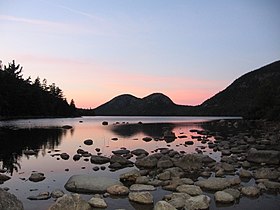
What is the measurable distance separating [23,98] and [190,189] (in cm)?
8858

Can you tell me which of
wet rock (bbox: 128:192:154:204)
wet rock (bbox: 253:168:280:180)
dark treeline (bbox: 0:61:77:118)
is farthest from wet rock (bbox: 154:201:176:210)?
dark treeline (bbox: 0:61:77:118)

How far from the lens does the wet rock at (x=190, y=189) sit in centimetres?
1255

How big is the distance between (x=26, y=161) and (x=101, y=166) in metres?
5.59

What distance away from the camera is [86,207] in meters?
10.5

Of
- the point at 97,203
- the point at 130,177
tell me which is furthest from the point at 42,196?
the point at 130,177

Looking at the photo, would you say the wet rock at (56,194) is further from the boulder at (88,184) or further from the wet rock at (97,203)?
the wet rock at (97,203)

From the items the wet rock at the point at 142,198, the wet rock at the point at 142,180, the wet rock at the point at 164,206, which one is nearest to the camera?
the wet rock at the point at 164,206

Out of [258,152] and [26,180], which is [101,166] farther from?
[258,152]

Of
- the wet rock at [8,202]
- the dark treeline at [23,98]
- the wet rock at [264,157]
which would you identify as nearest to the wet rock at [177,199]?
the wet rock at [8,202]

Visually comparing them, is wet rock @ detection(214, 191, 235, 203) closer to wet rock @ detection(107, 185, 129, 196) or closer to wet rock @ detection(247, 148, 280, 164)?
wet rock @ detection(107, 185, 129, 196)

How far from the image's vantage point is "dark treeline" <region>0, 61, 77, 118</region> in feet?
283

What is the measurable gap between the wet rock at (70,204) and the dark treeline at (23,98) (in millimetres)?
74577

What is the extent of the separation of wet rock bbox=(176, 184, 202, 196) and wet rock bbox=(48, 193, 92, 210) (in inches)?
152

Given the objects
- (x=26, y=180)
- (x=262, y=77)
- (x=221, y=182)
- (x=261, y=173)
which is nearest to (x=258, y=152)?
(x=261, y=173)
